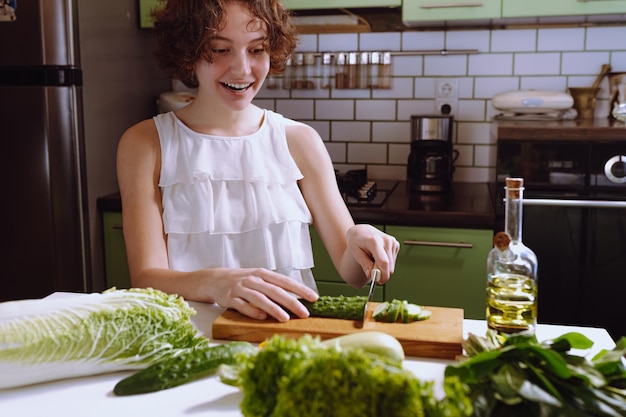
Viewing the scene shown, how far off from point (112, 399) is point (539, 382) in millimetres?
545

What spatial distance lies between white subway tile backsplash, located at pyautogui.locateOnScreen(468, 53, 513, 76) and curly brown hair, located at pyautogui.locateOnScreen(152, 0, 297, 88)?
3.86ft

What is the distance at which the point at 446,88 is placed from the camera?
2861mm

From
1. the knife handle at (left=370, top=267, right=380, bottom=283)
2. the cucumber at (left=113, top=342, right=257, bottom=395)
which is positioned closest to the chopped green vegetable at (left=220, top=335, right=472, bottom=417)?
the cucumber at (left=113, top=342, right=257, bottom=395)

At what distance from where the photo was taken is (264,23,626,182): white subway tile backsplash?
274 centimetres

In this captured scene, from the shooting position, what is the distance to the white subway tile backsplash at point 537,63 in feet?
9.05

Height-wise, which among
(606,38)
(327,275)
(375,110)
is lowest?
(327,275)

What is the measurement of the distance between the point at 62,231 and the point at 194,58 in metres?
1.08

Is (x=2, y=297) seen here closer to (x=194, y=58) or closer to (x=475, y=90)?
(x=194, y=58)

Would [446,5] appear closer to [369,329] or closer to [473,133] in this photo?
[473,133]

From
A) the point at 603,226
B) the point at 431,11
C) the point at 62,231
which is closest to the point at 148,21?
the point at 62,231

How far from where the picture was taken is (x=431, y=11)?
8.21ft

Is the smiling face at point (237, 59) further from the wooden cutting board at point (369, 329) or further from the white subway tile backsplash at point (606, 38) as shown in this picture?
the white subway tile backsplash at point (606, 38)

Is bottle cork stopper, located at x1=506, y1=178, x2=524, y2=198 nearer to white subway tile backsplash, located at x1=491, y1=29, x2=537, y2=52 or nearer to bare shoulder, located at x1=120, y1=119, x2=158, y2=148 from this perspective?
bare shoulder, located at x1=120, y1=119, x2=158, y2=148

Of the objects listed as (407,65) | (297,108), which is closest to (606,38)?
(407,65)
